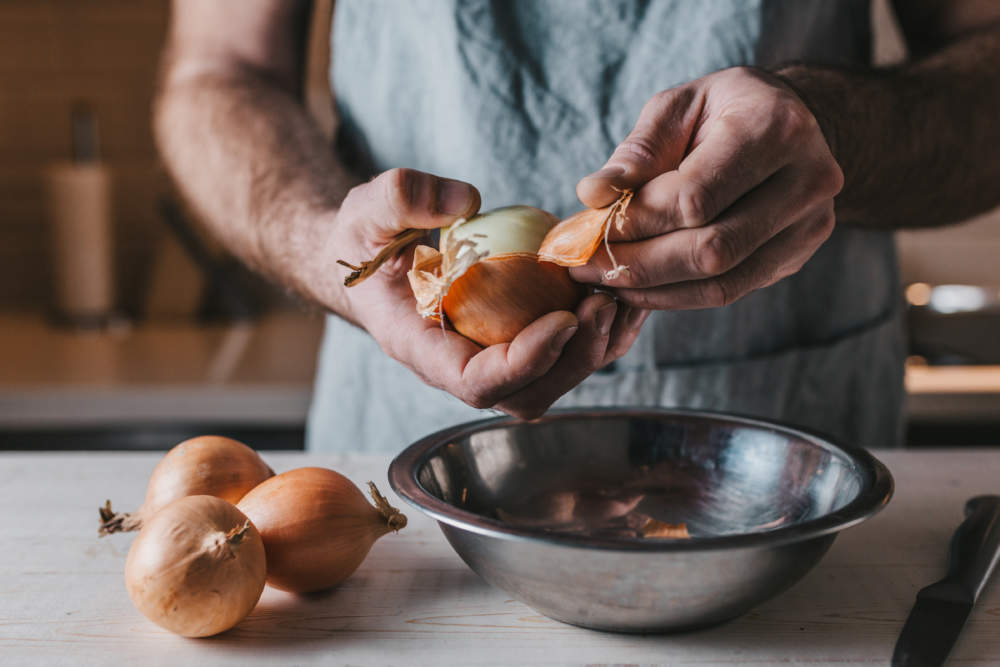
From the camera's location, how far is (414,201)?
53cm

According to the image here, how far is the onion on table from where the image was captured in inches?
20.3

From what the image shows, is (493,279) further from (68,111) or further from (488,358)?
(68,111)

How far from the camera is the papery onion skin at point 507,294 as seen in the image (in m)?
0.52

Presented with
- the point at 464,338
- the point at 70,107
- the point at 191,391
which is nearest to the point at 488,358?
the point at 464,338

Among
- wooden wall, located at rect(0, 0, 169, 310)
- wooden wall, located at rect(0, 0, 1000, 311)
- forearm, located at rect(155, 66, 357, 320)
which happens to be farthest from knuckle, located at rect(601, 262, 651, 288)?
wooden wall, located at rect(0, 0, 169, 310)

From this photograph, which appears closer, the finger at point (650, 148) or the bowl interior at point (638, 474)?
the finger at point (650, 148)

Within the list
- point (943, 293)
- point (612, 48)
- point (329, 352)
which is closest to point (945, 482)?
point (612, 48)

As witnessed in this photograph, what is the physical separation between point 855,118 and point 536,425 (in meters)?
0.36

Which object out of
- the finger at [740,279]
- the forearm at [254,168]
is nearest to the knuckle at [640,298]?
the finger at [740,279]

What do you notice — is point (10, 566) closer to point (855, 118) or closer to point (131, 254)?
point (855, 118)

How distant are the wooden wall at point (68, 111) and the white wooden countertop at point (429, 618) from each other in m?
1.53

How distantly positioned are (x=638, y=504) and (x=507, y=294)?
0.21 meters

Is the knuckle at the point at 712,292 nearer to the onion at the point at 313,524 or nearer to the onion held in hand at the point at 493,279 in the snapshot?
the onion held in hand at the point at 493,279

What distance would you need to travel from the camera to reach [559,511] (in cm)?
64
